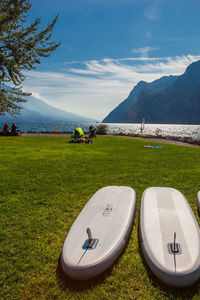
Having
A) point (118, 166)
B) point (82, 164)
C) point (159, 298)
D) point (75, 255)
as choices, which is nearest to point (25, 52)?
point (82, 164)

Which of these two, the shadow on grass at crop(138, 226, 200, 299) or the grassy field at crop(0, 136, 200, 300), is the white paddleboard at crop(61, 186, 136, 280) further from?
the shadow on grass at crop(138, 226, 200, 299)

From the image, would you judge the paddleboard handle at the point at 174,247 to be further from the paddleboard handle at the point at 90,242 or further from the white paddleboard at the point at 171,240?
the paddleboard handle at the point at 90,242

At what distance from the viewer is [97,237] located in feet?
9.38

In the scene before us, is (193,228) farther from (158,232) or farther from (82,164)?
(82,164)

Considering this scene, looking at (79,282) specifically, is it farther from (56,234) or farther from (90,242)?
(56,234)

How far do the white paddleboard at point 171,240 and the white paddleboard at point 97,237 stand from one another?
0.33 metres

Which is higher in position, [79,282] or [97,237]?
[97,237]

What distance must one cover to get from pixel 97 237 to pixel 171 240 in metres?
1.05

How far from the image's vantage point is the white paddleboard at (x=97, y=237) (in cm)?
237

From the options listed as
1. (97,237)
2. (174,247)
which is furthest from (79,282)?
(174,247)

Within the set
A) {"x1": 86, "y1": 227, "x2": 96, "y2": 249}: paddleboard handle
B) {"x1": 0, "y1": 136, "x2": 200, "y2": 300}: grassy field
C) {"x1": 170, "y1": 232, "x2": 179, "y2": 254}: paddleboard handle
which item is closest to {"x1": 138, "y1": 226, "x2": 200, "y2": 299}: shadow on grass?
{"x1": 0, "y1": 136, "x2": 200, "y2": 300}: grassy field

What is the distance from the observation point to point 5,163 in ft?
28.1

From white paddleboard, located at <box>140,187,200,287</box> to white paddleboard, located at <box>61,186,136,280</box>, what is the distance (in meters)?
0.33

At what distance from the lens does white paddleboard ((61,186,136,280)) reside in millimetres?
2373
